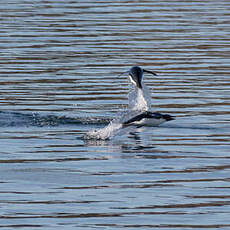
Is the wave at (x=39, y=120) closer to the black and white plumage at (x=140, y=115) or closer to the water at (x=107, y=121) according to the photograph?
the water at (x=107, y=121)

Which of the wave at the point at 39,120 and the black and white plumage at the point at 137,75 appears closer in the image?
the black and white plumage at the point at 137,75

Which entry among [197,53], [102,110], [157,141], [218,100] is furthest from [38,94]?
[197,53]

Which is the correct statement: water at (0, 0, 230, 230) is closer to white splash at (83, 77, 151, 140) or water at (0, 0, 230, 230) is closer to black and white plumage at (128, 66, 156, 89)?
white splash at (83, 77, 151, 140)

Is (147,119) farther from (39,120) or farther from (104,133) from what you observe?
(39,120)

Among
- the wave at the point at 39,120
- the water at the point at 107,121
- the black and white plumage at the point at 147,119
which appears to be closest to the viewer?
the water at the point at 107,121

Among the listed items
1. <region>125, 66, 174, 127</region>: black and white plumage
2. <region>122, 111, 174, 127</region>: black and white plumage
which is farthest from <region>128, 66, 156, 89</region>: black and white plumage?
<region>122, 111, 174, 127</region>: black and white plumage

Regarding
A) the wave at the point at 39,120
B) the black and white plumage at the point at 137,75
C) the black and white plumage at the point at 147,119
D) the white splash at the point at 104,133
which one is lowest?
the white splash at the point at 104,133

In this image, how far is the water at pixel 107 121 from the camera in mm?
9578

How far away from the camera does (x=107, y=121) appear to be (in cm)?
1551

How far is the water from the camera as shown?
958 cm

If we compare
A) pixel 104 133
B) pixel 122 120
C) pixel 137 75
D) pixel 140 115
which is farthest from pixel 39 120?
pixel 137 75

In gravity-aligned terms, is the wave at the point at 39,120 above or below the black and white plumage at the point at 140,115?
above

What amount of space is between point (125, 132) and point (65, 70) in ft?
22.5

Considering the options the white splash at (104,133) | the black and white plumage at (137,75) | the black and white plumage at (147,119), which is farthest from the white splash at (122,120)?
the black and white plumage at (137,75)
